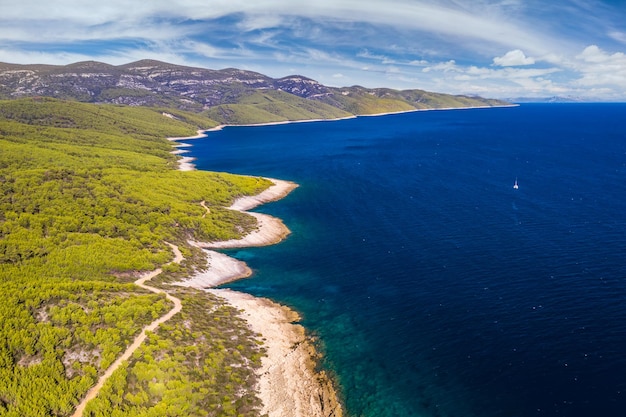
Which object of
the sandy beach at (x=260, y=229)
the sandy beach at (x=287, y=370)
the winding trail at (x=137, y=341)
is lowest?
the sandy beach at (x=287, y=370)

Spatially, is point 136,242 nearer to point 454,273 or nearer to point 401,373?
point 401,373

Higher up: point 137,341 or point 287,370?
point 137,341

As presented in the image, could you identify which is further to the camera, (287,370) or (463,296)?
(463,296)

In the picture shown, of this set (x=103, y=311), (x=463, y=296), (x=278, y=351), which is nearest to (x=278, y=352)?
(x=278, y=351)

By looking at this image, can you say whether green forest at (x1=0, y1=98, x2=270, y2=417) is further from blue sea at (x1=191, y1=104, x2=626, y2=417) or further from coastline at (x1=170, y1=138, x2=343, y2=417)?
blue sea at (x1=191, y1=104, x2=626, y2=417)

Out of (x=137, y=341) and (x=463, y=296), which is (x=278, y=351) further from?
(x=463, y=296)

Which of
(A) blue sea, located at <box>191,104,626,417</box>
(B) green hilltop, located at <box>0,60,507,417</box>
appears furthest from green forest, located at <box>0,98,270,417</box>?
(A) blue sea, located at <box>191,104,626,417</box>

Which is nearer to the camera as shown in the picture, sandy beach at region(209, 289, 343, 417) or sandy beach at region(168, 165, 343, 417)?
sandy beach at region(209, 289, 343, 417)

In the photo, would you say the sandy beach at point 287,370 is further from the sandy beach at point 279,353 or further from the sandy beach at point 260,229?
the sandy beach at point 260,229

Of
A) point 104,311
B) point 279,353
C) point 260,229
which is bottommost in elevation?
point 279,353

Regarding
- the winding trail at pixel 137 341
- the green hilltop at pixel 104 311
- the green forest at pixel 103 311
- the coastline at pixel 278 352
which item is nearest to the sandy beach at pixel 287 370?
the coastline at pixel 278 352
